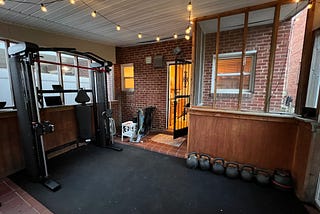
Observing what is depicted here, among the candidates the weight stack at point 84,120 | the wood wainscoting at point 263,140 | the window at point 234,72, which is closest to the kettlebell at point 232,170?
the wood wainscoting at point 263,140

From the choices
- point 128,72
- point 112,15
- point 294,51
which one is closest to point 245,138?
point 294,51

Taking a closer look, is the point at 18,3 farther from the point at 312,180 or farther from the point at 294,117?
the point at 312,180

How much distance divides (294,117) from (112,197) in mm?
2788

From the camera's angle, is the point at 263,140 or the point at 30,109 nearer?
the point at 30,109

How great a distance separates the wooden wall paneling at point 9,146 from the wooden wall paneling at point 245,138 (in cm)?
309

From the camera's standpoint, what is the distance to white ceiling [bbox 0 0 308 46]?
7.36 feet

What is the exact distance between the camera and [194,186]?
2209mm

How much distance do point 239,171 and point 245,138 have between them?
553 millimetres

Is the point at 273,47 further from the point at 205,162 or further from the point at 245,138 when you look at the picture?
the point at 205,162

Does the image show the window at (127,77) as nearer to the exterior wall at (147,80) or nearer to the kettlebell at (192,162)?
the exterior wall at (147,80)

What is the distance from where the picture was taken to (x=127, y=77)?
5.09 metres

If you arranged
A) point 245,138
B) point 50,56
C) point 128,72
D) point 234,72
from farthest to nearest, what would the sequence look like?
point 128,72
point 234,72
point 50,56
point 245,138

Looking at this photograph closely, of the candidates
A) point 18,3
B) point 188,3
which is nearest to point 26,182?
point 18,3

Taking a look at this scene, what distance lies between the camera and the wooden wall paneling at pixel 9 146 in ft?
7.69
